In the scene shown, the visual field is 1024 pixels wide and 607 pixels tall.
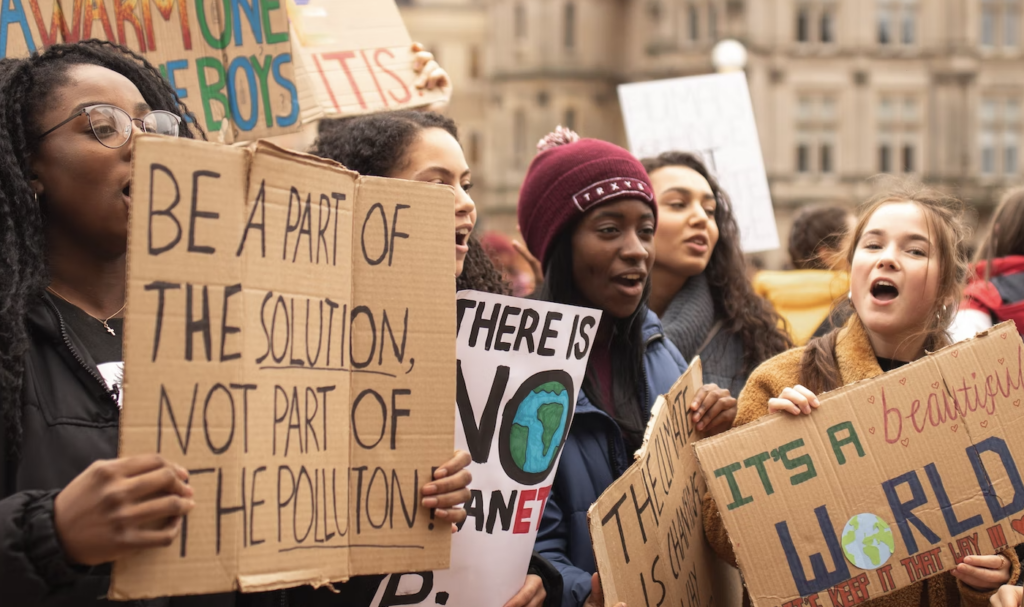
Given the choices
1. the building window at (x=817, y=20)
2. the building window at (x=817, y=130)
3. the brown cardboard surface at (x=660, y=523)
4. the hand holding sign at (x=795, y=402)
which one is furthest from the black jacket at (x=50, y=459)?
the building window at (x=817, y=20)

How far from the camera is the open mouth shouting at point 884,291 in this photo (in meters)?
3.31

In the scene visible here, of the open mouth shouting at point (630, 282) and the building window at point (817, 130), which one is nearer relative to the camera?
the open mouth shouting at point (630, 282)

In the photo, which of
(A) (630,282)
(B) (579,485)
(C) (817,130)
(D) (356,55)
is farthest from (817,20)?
(B) (579,485)

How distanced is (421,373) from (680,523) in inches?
37.7

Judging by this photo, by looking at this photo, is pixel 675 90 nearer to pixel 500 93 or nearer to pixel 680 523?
pixel 680 523

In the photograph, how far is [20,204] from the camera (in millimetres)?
2469

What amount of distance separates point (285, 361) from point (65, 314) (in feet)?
1.82

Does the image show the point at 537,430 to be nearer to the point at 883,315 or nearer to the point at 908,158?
the point at 883,315

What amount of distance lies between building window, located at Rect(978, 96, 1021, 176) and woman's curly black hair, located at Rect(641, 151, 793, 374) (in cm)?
3238

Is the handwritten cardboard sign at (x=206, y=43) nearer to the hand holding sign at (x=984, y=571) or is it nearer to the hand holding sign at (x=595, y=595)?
the hand holding sign at (x=595, y=595)

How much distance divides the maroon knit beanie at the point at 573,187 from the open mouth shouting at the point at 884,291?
2.27 ft

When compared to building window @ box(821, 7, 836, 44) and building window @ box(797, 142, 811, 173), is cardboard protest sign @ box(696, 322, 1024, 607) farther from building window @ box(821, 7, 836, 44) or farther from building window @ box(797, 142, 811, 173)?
building window @ box(821, 7, 836, 44)

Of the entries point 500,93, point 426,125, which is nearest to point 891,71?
point 500,93

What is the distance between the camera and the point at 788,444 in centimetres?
293
